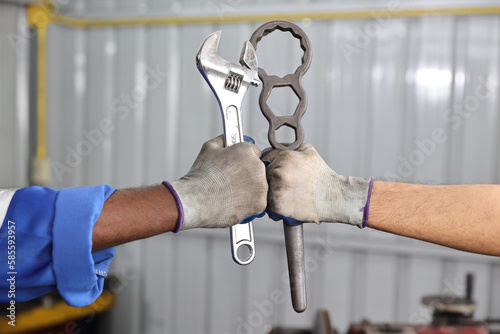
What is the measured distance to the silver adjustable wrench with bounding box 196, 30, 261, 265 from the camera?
1.31 m

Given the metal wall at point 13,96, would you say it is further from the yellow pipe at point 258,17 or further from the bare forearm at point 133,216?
the bare forearm at point 133,216

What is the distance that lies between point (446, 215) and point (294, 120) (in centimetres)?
47

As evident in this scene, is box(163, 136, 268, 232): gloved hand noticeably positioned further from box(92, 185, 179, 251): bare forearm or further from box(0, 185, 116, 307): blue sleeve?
box(0, 185, 116, 307): blue sleeve

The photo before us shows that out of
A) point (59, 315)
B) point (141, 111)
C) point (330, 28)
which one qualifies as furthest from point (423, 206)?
point (141, 111)

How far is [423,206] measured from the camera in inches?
54.3

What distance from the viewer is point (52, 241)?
1.12 meters

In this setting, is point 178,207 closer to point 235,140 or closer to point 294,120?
point 235,140

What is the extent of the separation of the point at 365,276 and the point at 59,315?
189cm

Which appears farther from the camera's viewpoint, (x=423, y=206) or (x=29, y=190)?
(x=423, y=206)

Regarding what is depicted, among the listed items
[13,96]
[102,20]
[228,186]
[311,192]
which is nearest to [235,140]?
[228,186]

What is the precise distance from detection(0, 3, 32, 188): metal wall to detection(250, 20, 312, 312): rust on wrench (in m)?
2.74

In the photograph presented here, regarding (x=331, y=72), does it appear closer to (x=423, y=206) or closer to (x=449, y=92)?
(x=449, y=92)

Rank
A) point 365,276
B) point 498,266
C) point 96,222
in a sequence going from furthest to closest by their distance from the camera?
1. point 365,276
2. point 498,266
3. point 96,222

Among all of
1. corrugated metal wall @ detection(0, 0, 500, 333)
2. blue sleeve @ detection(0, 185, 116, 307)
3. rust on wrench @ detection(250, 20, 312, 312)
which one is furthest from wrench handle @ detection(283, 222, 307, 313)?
corrugated metal wall @ detection(0, 0, 500, 333)
